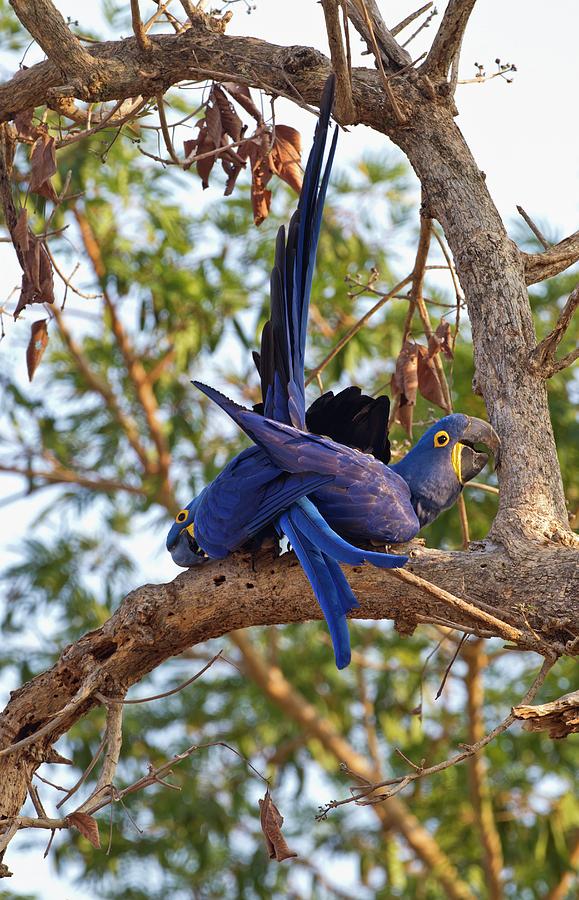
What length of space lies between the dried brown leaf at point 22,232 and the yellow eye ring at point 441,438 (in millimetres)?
1100

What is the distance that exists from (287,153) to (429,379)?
0.71 metres

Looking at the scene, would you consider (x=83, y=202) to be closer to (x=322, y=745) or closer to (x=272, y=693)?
(x=272, y=693)

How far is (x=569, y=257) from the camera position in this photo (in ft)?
8.73

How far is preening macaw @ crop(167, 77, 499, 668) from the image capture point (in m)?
2.30

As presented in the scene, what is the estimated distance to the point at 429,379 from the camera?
303 cm

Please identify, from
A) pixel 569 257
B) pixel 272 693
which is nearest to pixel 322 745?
pixel 272 693

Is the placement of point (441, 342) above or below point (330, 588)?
above

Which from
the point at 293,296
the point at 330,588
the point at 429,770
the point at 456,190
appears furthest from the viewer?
the point at 456,190

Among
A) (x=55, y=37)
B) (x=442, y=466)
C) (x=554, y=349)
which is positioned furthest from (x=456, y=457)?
(x=55, y=37)

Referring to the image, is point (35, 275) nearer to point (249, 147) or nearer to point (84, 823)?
point (249, 147)

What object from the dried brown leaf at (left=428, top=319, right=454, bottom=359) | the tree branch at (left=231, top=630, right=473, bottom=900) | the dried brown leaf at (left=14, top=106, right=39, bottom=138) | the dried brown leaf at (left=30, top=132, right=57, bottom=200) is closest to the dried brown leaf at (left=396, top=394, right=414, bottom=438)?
the dried brown leaf at (left=428, top=319, right=454, bottom=359)

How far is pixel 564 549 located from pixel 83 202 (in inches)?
191

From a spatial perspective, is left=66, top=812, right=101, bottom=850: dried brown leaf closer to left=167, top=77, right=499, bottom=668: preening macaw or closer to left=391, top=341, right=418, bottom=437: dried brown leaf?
left=167, top=77, right=499, bottom=668: preening macaw

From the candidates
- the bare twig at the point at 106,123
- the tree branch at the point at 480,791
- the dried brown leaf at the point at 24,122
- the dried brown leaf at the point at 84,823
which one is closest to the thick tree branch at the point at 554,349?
the bare twig at the point at 106,123
